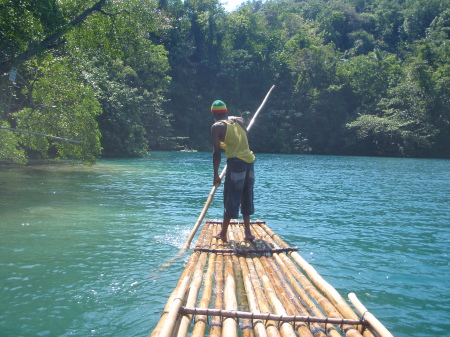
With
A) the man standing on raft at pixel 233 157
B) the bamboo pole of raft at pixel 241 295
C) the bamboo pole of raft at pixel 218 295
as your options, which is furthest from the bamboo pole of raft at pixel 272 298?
the man standing on raft at pixel 233 157

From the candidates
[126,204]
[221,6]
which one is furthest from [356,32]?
[126,204]

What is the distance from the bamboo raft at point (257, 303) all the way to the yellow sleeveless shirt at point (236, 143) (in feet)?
4.36

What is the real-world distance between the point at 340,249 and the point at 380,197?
8.09m

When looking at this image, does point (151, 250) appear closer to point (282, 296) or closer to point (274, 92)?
point (282, 296)

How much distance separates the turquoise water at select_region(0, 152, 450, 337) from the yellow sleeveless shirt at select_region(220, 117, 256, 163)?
182 cm

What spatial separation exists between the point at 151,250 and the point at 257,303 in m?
3.37

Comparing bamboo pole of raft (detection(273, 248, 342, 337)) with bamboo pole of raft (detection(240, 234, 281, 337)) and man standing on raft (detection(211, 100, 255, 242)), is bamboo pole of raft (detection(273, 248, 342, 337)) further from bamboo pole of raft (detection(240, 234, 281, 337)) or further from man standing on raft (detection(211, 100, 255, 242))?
man standing on raft (detection(211, 100, 255, 242))

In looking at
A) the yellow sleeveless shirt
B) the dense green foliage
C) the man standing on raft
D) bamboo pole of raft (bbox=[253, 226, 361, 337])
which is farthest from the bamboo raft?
the dense green foliage

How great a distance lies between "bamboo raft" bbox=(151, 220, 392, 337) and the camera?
11.9ft

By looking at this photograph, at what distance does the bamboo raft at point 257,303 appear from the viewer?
11.9 ft

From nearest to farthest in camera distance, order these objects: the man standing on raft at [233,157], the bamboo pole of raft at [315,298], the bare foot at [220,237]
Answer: the bamboo pole of raft at [315,298] < the man standing on raft at [233,157] < the bare foot at [220,237]

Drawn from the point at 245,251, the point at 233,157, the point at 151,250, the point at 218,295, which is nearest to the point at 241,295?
the point at 218,295

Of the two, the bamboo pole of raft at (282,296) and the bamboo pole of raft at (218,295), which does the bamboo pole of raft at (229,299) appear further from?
the bamboo pole of raft at (282,296)

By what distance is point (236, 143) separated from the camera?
6.39 m
